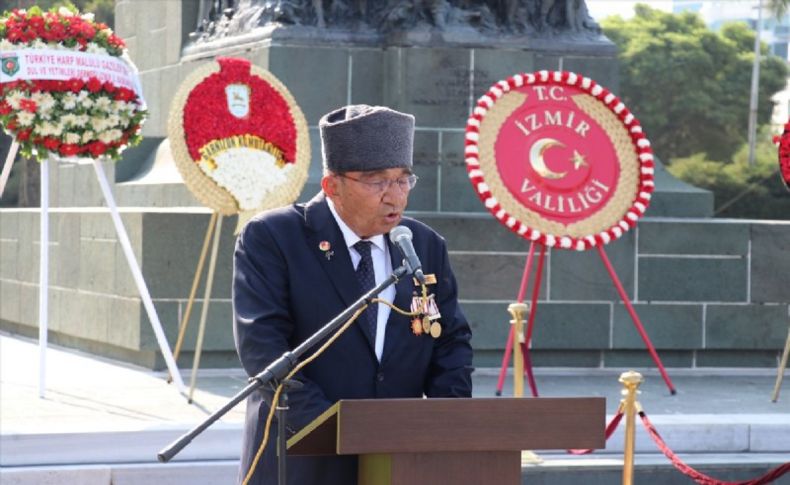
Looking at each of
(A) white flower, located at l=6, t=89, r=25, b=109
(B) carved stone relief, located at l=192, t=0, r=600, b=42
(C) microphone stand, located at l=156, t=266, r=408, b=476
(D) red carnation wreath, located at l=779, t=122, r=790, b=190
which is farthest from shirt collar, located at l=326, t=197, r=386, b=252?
(B) carved stone relief, located at l=192, t=0, r=600, b=42

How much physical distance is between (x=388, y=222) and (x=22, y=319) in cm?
1014

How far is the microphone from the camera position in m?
4.26

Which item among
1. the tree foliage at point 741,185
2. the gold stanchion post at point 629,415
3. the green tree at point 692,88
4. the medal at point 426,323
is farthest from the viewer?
the green tree at point 692,88

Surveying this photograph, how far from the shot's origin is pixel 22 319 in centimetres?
1419

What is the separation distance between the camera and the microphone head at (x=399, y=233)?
14.4 feet

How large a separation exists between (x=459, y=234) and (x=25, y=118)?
10.6ft

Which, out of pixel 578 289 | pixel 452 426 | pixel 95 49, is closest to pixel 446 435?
pixel 452 426

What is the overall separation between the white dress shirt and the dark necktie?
0.01 metres

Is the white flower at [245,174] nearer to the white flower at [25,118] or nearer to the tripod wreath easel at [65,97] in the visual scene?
the tripod wreath easel at [65,97]

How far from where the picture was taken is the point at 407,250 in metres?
4.31

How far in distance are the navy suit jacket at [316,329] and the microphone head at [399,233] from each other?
0.20 m

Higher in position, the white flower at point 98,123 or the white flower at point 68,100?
the white flower at point 68,100

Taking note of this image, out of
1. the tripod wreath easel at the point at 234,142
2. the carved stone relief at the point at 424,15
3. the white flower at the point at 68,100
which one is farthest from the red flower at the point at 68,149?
the carved stone relief at the point at 424,15

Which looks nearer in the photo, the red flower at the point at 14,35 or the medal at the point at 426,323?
the medal at the point at 426,323
